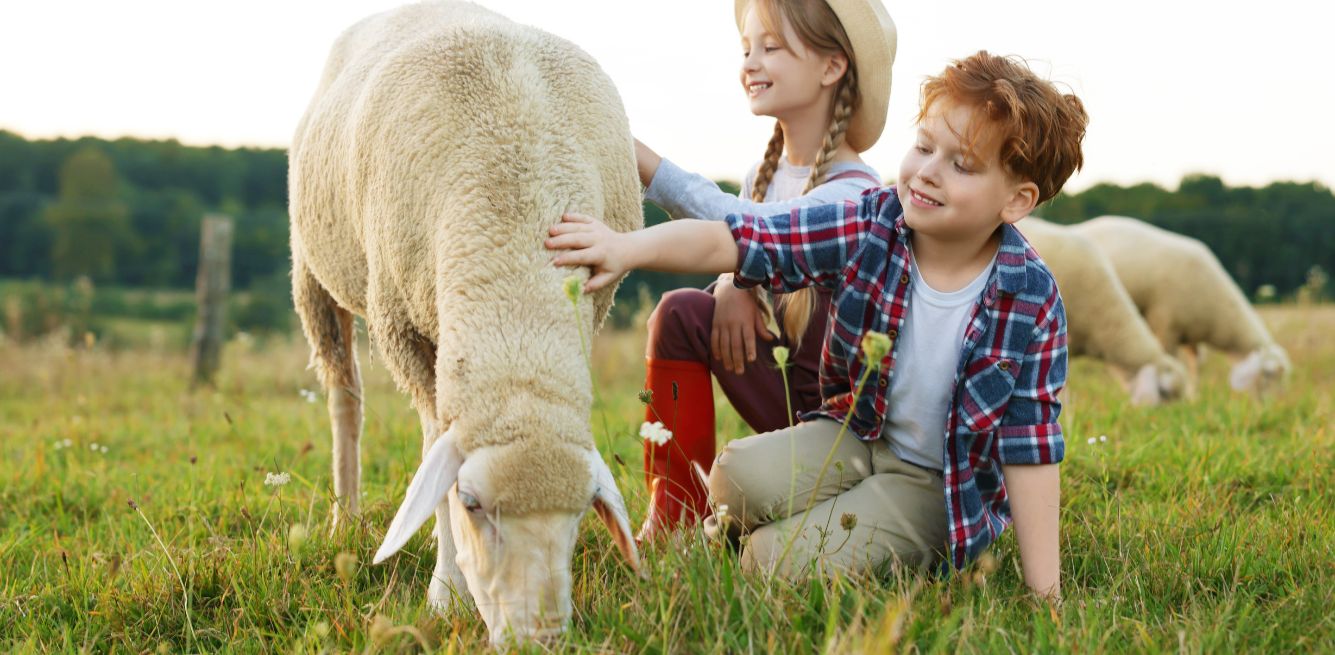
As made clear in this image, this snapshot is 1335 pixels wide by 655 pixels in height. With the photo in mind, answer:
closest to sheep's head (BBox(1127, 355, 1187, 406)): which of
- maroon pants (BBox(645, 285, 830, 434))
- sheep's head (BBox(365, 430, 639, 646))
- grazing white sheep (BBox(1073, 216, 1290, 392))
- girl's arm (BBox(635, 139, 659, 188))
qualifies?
grazing white sheep (BBox(1073, 216, 1290, 392))

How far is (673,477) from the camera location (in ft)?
9.89

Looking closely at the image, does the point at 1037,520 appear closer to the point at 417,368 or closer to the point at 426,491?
the point at 426,491

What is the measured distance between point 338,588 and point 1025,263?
1.81m

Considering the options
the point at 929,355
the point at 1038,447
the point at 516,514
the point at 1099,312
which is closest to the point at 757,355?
the point at 929,355

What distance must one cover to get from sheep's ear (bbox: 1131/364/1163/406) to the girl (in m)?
4.33

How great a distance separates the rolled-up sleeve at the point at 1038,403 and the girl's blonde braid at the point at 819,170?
0.67 m

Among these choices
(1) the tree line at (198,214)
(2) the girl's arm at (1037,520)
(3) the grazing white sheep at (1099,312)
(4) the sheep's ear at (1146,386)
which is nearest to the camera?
(2) the girl's arm at (1037,520)

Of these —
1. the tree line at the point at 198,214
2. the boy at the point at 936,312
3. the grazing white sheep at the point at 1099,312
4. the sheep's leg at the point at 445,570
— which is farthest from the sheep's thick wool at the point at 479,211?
the tree line at the point at 198,214

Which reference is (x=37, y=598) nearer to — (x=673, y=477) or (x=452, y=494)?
(x=452, y=494)

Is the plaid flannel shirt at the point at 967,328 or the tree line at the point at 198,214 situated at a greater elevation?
the plaid flannel shirt at the point at 967,328

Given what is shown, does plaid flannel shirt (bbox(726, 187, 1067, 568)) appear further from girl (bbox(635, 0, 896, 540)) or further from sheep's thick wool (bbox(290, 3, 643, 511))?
sheep's thick wool (bbox(290, 3, 643, 511))

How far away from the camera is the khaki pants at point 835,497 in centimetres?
253

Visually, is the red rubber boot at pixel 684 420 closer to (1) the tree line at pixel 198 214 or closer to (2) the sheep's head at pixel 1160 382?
(2) the sheep's head at pixel 1160 382

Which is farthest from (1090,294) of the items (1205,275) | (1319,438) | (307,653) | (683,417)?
(307,653)
